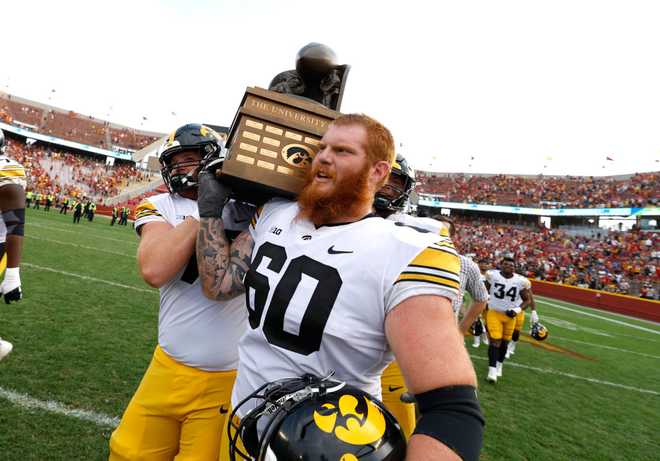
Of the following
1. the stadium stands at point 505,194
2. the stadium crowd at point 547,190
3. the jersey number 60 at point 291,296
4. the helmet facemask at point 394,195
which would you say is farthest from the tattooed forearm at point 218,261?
the stadium crowd at point 547,190

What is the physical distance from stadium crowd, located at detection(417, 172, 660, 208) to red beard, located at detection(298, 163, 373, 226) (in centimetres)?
3787

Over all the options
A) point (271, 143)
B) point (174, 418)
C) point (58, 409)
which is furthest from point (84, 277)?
point (271, 143)

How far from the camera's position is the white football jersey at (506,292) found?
22.9 ft

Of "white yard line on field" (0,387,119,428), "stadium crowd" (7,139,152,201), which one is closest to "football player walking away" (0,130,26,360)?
"white yard line on field" (0,387,119,428)

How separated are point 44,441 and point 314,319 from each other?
2859 mm

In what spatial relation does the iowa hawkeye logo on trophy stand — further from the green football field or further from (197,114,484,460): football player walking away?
the green football field

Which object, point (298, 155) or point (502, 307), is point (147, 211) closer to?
point (298, 155)

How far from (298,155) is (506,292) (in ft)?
21.1

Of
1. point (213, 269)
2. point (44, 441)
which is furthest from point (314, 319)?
point (44, 441)

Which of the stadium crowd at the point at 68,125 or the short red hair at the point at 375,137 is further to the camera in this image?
the stadium crowd at the point at 68,125

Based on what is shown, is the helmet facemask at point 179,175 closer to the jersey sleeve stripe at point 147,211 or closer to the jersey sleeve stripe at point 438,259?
the jersey sleeve stripe at point 147,211

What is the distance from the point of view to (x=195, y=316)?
6.57ft

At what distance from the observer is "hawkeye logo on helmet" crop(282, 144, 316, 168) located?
163 centimetres

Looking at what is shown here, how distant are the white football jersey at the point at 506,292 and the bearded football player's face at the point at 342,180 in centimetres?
632
